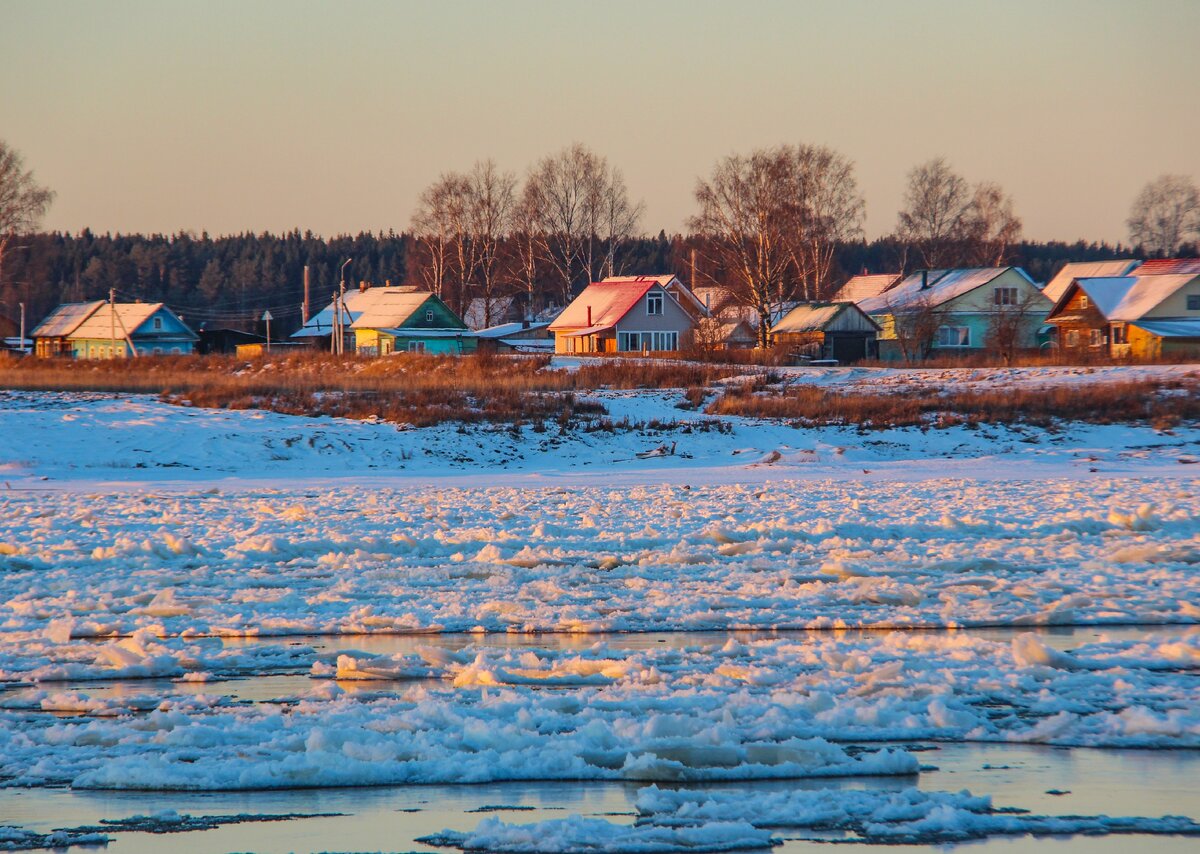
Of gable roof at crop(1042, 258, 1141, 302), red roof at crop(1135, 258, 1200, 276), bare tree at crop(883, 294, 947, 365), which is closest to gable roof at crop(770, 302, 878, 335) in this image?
bare tree at crop(883, 294, 947, 365)

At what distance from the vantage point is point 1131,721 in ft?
21.5

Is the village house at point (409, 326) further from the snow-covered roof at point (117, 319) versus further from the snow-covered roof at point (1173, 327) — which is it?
the snow-covered roof at point (1173, 327)

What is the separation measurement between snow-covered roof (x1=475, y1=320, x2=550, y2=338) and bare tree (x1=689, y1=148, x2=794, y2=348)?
2642cm

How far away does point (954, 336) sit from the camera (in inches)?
2414

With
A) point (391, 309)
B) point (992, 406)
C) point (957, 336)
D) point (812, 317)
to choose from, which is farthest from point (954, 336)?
point (992, 406)

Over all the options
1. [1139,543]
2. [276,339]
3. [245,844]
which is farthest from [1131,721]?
[276,339]

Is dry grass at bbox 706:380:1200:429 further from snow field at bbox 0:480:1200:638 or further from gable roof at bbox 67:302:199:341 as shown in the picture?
gable roof at bbox 67:302:199:341

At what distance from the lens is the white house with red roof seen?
210 ft

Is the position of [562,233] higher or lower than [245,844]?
higher

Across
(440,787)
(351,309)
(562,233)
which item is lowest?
(440,787)

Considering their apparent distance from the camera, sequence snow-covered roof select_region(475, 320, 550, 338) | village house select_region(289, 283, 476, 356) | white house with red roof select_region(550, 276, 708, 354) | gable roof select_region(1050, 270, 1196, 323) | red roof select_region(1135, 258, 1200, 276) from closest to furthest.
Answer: gable roof select_region(1050, 270, 1196, 323)
red roof select_region(1135, 258, 1200, 276)
white house with red roof select_region(550, 276, 708, 354)
village house select_region(289, 283, 476, 356)
snow-covered roof select_region(475, 320, 550, 338)

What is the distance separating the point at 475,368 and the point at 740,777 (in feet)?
111

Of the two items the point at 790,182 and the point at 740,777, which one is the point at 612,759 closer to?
the point at 740,777

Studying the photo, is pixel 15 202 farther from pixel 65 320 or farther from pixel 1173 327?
pixel 1173 327
